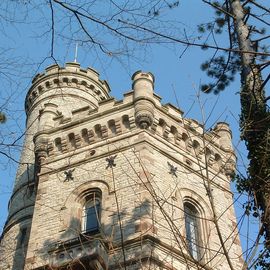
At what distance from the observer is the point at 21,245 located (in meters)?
19.4

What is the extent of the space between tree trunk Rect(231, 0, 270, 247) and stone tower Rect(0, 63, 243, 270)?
408 centimetres

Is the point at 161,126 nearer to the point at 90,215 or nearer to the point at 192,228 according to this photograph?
the point at 192,228

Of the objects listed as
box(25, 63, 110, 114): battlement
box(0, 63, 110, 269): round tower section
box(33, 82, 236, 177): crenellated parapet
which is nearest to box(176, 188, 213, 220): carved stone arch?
box(33, 82, 236, 177): crenellated parapet

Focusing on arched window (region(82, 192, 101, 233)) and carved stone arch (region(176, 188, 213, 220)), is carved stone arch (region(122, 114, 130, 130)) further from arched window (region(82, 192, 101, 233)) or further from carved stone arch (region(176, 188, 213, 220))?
carved stone arch (region(176, 188, 213, 220))

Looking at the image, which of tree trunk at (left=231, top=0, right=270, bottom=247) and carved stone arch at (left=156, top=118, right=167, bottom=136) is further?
carved stone arch at (left=156, top=118, right=167, bottom=136)

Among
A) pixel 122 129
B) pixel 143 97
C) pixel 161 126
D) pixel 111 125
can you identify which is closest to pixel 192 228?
pixel 161 126

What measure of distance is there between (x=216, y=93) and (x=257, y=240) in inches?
249

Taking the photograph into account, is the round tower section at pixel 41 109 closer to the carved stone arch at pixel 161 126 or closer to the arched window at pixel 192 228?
the carved stone arch at pixel 161 126

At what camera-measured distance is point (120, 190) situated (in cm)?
1628

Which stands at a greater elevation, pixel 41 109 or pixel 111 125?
pixel 41 109

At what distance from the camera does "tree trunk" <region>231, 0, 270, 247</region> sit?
798 cm

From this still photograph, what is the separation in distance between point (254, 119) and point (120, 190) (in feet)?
24.5

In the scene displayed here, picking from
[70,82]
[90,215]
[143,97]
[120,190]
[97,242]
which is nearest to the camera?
[97,242]

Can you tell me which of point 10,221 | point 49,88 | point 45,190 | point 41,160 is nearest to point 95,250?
point 45,190
